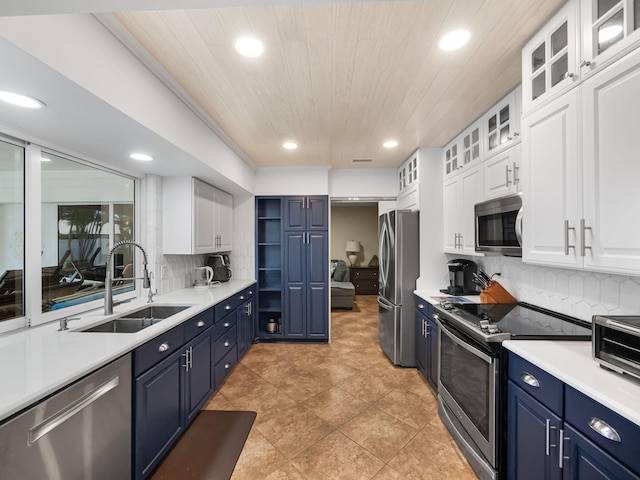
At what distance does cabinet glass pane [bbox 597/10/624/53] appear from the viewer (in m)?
1.16

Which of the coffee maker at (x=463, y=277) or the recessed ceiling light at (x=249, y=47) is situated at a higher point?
the recessed ceiling light at (x=249, y=47)

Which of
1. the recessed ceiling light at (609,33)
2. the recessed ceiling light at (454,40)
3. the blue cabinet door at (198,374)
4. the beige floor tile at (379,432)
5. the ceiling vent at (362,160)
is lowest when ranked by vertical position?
the beige floor tile at (379,432)

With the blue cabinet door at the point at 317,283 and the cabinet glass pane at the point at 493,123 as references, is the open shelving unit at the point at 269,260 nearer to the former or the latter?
the blue cabinet door at the point at 317,283

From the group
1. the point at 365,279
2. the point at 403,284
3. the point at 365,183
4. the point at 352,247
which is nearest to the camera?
the point at 403,284

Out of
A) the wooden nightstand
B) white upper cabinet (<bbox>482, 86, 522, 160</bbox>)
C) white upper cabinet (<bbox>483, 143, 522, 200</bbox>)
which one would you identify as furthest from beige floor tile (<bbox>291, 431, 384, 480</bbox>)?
the wooden nightstand

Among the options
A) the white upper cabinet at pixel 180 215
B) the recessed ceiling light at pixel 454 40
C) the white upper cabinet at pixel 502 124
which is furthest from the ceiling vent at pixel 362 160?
the recessed ceiling light at pixel 454 40

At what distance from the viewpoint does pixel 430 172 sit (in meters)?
3.33

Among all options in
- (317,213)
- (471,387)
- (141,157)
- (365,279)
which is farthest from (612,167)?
(365,279)

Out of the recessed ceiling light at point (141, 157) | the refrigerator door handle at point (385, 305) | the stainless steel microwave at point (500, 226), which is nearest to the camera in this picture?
the stainless steel microwave at point (500, 226)

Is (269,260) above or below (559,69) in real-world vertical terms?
below

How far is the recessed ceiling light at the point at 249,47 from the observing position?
5.02 feet

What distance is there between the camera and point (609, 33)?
1.21m

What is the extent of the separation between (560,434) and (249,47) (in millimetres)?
2364

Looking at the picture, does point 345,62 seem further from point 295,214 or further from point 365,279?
point 365,279
